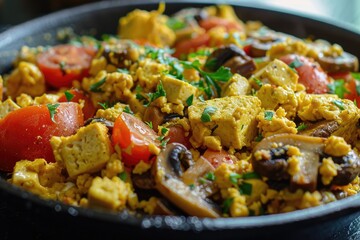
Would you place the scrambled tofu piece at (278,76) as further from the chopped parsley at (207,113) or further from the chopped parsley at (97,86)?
the chopped parsley at (97,86)

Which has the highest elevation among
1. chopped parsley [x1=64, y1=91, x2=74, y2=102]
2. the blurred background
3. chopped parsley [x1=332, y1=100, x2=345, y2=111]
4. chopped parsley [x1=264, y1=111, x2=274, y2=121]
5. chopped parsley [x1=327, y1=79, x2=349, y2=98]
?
chopped parsley [x1=332, y1=100, x2=345, y2=111]

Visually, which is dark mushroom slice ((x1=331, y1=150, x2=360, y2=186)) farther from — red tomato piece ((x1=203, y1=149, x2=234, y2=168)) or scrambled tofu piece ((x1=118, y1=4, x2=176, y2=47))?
scrambled tofu piece ((x1=118, y1=4, x2=176, y2=47))

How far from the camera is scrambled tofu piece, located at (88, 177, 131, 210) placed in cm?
224

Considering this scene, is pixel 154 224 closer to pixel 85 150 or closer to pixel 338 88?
pixel 85 150

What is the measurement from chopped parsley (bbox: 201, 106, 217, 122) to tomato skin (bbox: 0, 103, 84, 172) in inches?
28.4

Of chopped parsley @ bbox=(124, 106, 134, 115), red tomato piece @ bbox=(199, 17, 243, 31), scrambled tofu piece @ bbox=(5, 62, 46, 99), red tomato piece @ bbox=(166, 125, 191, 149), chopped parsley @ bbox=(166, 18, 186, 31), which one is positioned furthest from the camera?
red tomato piece @ bbox=(199, 17, 243, 31)

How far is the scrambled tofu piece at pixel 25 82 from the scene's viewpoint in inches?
138

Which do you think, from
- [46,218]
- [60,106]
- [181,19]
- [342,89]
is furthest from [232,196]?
[181,19]

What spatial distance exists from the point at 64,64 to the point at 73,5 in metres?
2.86

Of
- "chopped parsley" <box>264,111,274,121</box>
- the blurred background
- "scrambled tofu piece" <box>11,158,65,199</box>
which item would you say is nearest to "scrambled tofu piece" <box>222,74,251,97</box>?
"chopped parsley" <box>264,111,274,121</box>

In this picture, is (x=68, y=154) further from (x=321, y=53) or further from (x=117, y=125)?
(x=321, y=53)

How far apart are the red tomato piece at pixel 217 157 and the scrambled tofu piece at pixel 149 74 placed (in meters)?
0.59

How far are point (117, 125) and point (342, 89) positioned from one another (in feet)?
4.95

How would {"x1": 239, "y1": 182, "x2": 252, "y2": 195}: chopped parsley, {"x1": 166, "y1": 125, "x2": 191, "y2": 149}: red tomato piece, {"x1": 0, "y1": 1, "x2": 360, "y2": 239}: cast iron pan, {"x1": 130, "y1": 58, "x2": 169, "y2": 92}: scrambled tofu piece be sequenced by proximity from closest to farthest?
{"x1": 0, "y1": 1, "x2": 360, "y2": 239}: cast iron pan → {"x1": 239, "y1": 182, "x2": 252, "y2": 195}: chopped parsley → {"x1": 166, "y1": 125, "x2": 191, "y2": 149}: red tomato piece → {"x1": 130, "y1": 58, "x2": 169, "y2": 92}: scrambled tofu piece
